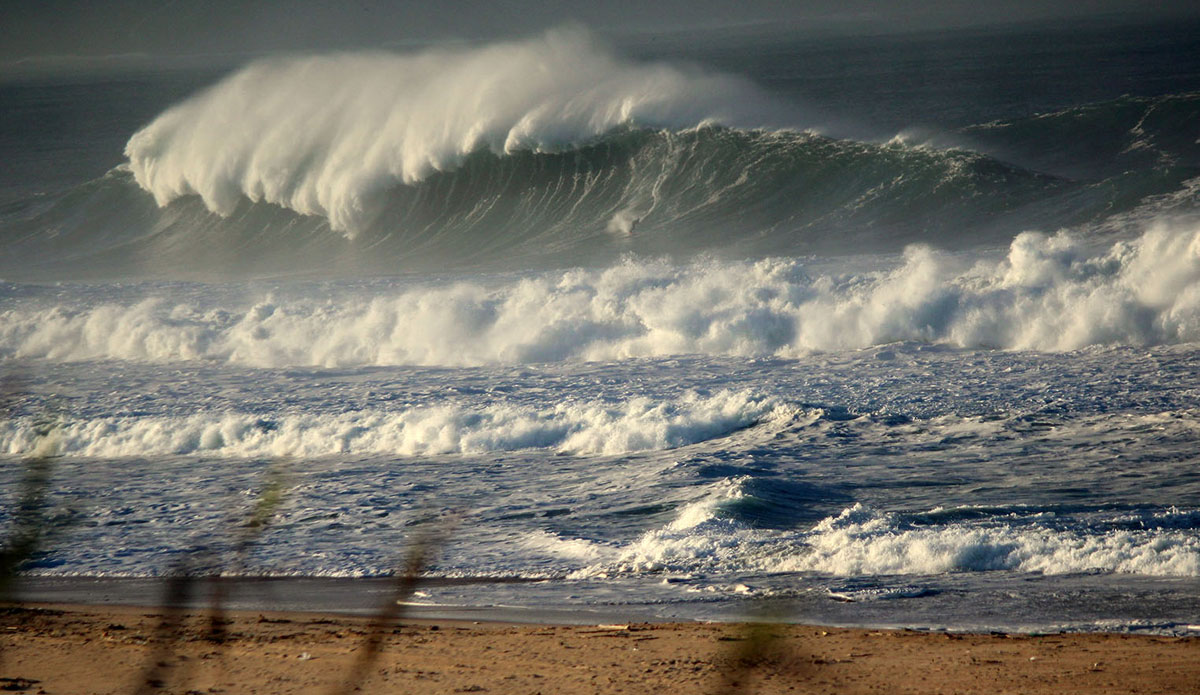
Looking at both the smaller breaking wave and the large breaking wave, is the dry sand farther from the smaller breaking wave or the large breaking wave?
the large breaking wave

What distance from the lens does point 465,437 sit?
10.7 meters

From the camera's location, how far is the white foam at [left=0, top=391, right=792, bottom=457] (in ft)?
34.1

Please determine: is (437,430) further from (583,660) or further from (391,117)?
(391,117)

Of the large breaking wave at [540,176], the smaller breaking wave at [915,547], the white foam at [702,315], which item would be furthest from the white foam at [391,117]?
the smaller breaking wave at [915,547]

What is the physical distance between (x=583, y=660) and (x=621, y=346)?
933 cm

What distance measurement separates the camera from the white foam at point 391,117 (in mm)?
26172

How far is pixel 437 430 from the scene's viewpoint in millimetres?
10836

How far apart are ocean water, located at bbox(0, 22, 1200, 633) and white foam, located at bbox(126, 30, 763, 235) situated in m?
0.11

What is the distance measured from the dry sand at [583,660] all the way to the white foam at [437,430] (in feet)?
14.9

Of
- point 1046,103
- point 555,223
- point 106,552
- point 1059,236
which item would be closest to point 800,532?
point 106,552

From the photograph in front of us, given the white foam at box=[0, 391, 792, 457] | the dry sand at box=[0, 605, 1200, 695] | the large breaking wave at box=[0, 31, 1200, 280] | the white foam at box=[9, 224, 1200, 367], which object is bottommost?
the dry sand at box=[0, 605, 1200, 695]

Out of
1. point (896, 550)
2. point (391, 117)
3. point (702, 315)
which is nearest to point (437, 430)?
point (702, 315)

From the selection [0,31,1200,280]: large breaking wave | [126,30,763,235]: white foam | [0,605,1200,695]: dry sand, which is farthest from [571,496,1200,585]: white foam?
[126,30,763,235]: white foam

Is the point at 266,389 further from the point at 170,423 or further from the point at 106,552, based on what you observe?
the point at 106,552
